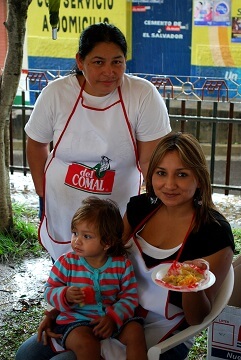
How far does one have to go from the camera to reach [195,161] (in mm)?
2008

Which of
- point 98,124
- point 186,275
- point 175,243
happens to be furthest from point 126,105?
point 186,275

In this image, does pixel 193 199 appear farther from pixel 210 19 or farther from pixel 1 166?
pixel 210 19

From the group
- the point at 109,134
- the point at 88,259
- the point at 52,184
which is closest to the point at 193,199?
the point at 88,259

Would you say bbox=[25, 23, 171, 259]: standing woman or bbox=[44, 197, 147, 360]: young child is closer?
bbox=[44, 197, 147, 360]: young child

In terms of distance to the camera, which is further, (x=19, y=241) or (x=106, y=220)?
(x=19, y=241)

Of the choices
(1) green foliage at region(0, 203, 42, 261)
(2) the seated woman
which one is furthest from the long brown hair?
(1) green foliage at region(0, 203, 42, 261)

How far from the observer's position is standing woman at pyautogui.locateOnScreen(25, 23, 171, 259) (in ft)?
7.93

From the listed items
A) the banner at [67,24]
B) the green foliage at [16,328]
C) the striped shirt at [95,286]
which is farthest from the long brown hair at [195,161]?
the banner at [67,24]

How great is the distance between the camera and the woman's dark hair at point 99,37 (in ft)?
7.84

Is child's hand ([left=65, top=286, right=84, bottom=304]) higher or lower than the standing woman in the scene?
lower

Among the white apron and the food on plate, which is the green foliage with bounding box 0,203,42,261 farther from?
the food on plate

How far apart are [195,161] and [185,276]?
17.1 inches

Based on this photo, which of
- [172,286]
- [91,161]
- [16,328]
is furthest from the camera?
[16,328]

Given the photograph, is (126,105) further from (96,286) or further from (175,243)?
(96,286)
